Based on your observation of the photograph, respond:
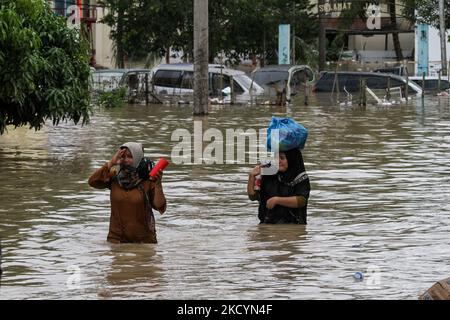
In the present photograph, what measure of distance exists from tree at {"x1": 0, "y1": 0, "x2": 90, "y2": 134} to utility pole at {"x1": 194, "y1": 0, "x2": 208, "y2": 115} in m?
11.9

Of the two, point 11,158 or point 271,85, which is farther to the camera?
point 271,85

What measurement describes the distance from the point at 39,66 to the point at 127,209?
8.83 m

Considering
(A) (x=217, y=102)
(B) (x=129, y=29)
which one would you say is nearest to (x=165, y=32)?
(B) (x=129, y=29)

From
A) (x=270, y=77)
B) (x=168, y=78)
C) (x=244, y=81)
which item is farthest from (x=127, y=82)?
(x=270, y=77)

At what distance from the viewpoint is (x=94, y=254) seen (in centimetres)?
1266

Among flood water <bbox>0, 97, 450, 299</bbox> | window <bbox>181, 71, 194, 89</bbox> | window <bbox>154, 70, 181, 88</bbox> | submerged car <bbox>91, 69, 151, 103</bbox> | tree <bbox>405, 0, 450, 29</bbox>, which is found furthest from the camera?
tree <bbox>405, 0, 450, 29</bbox>

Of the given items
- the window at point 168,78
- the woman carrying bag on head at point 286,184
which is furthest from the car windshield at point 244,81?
the woman carrying bag on head at point 286,184

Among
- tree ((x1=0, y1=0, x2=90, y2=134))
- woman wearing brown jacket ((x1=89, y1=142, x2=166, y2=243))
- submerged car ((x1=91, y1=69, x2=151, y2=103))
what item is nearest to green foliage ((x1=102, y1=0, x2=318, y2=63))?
submerged car ((x1=91, y1=69, x2=151, y2=103))

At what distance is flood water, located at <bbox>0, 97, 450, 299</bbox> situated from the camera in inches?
435

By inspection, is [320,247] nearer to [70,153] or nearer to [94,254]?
[94,254]

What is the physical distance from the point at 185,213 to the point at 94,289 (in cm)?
499

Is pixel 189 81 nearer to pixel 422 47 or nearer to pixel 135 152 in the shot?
pixel 422 47

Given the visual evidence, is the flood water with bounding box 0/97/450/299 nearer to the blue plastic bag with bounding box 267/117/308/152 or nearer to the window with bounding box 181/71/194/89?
the blue plastic bag with bounding box 267/117/308/152

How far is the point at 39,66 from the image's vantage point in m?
20.9
